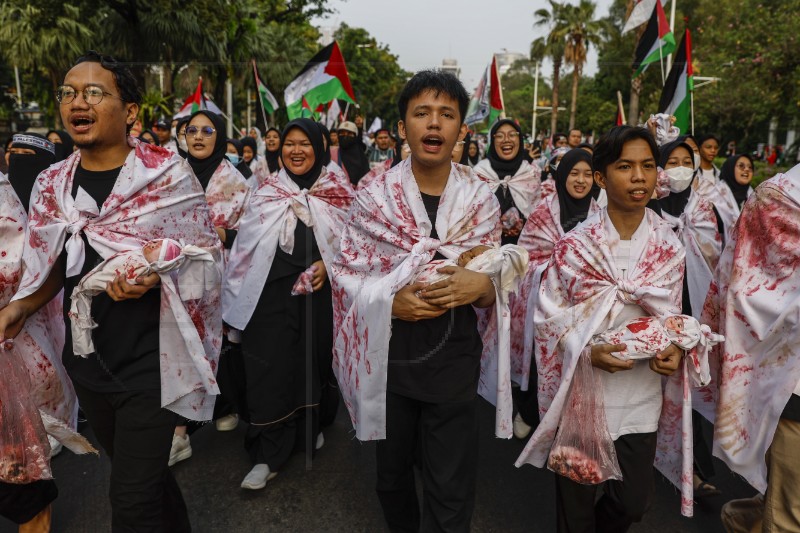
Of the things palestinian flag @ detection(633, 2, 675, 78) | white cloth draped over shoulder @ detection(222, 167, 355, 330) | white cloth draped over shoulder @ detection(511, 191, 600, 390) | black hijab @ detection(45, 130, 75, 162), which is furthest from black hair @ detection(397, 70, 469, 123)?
palestinian flag @ detection(633, 2, 675, 78)

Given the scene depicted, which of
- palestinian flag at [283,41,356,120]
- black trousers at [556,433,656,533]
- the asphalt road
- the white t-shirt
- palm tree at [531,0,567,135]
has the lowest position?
the asphalt road

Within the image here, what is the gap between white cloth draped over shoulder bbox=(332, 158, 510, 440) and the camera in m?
2.39

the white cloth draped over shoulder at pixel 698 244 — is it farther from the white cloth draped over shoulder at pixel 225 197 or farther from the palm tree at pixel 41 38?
the palm tree at pixel 41 38

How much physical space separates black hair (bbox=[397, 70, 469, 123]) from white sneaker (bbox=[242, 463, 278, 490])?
214 centimetres

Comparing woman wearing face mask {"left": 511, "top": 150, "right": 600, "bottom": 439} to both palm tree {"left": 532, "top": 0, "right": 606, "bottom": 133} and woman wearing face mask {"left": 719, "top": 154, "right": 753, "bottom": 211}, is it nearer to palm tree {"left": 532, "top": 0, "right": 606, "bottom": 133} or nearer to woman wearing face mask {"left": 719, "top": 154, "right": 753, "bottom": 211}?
woman wearing face mask {"left": 719, "top": 154, "right": 753, "bottom": 211}

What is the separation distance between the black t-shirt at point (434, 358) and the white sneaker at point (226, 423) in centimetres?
210

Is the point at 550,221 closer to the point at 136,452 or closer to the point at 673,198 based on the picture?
the point at 673,198

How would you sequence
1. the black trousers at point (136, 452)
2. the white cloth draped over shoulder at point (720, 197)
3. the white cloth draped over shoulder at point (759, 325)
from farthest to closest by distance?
the white cloth draped over shoulder at point (720, 197), the black trousers at point (136, 452), the white cloth draped over shoulder at point (759, 325)

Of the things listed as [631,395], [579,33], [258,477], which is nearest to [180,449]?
[258,477]

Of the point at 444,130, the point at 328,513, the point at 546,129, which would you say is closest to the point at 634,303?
the point at 444,130

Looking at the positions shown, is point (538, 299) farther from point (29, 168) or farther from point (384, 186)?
point (29, 168)

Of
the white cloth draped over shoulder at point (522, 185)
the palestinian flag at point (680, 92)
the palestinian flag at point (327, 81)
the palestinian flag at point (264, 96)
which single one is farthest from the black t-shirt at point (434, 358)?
the palestinian flag at point (264, 96)

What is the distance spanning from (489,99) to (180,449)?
23.7 feet

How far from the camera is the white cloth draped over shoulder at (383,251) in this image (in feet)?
7.84
